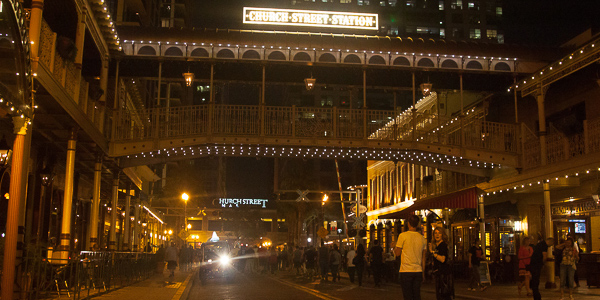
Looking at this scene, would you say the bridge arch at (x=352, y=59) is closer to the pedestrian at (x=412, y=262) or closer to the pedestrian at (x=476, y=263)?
the pedestrian at (x=476, y=263)

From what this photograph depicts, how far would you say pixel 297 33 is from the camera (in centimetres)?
2305

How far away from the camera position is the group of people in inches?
560

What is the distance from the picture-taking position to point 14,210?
10508mm

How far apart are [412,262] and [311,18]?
16.7 m

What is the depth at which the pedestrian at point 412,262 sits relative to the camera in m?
9.63

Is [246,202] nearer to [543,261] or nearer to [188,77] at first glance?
[188,77]

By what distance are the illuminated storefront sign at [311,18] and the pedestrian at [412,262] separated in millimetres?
15827

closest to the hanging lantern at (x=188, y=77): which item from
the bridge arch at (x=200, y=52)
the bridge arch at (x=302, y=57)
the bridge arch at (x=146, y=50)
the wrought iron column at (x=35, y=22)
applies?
the bridge arch at (x=200, y=52)

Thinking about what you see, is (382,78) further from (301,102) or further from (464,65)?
(301,102)

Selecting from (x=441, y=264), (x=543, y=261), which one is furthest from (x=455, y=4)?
(x=441, y=264)

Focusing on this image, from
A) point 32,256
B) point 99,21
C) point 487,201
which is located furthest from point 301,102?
point 32,256

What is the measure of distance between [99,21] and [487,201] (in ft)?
61.7

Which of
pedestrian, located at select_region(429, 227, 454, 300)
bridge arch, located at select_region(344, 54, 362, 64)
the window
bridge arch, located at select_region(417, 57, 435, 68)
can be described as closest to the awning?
bridge arch, located at select_region(417, 57, 435, 68)

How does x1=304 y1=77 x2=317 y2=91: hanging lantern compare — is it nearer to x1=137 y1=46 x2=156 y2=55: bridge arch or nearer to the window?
x1=137 y1=46 x2=156 y2=55: bridge arch
